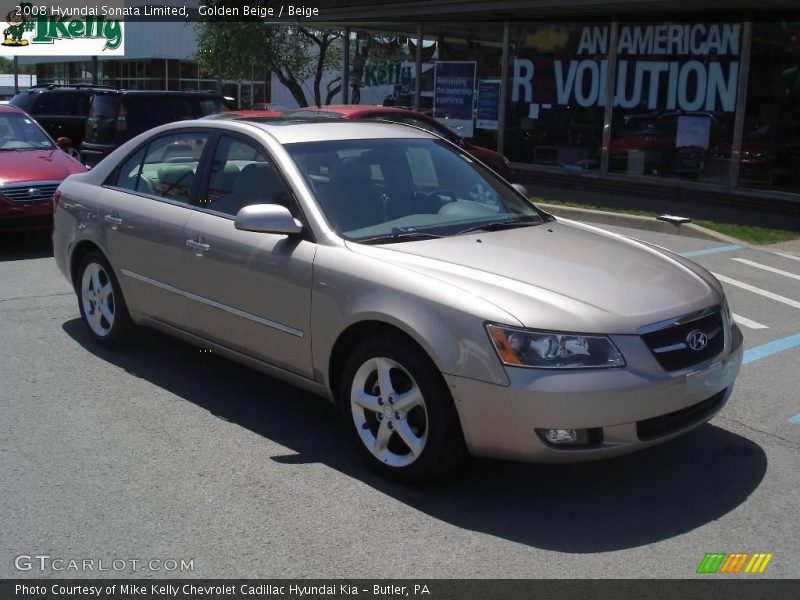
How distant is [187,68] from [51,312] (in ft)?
132

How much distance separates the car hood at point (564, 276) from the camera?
396cm

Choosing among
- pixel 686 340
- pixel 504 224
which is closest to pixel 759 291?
pixel 504 224

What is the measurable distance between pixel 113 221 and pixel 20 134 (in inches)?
250

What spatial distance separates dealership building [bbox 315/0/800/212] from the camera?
45.0ft

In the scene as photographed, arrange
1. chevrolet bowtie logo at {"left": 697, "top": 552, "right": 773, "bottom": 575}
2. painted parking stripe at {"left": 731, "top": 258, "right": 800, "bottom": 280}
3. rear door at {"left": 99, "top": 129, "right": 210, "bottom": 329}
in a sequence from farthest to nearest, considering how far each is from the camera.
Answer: painted parking stripe at {"left": 731, "top": 258, "right": 800, "bottom": 280}
rear door at {"left": 99, "top": 129, "right": 210, "bottom": 329}
chevrolet bowtie logo at {"left": 697, "top": 552, "right": 773, "bottom": 575}

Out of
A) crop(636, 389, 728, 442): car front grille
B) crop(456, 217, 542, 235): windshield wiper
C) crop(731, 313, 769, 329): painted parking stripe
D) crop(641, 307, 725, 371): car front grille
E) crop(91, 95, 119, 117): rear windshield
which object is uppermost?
crop(91, 95, 119, 117): rear windshield

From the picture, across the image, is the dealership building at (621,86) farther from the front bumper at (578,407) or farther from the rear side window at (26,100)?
the front bumper at (578,407)

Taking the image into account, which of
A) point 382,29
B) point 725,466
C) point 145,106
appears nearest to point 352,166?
point 725,466

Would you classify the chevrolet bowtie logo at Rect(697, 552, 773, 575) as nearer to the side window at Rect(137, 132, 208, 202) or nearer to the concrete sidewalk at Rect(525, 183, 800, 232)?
the side window at Rect(137, 132, 208, 202)

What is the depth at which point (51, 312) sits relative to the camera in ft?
25.0

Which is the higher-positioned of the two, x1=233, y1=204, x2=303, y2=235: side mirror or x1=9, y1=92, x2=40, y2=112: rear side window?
x1=9, y1=92, x2=40, y2=112: rear side window

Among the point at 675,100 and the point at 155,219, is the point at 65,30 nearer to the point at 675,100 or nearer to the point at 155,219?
the point at 675,100

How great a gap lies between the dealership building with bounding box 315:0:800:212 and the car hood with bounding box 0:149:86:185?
24.7ft

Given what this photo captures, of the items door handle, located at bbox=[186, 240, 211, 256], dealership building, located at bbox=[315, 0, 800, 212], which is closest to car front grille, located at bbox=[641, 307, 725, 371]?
door handle, located at bbox=[186, 240, 211, 256]
